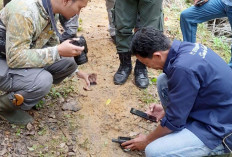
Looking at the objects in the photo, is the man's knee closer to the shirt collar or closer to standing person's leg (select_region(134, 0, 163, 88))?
the shirt collar

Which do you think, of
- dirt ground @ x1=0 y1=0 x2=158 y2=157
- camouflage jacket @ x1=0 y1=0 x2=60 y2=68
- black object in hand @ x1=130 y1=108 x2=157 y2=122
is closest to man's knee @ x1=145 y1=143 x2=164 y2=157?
dirt ground @ x1=0 y1=0 x2=158 y2=157

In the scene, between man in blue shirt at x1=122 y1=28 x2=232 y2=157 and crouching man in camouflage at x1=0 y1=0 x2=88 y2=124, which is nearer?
man in blue shirt at x1=122 y1=28 x2=232 y2=157

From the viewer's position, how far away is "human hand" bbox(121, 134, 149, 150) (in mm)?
2582

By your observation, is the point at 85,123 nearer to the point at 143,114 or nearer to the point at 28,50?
the point at 143,114

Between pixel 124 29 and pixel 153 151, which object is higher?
pixel 124 29

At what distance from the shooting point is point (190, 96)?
203 cm

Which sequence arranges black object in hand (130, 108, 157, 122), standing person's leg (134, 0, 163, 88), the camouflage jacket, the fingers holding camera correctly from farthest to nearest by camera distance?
standing person's leg (134, 0, 163, 88) < black object in hand (130, 108, 157, 122) < the fingers holding camera < the camouflage jacket

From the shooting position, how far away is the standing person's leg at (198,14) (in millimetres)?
3725

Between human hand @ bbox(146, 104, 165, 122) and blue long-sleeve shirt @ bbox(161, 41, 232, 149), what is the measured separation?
0.75 metres

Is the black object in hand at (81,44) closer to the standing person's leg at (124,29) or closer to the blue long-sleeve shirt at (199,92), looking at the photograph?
the blue long-sleeve shirt at (199,92)

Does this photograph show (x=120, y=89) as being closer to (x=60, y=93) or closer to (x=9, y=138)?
(x=60, y=93)

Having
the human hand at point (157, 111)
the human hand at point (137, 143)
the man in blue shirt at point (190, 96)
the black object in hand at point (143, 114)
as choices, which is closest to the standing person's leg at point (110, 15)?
the black object in hand at point (143, 114)

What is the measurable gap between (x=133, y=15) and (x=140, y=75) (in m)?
0.77

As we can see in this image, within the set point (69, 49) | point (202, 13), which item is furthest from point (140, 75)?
point (69, 49)
